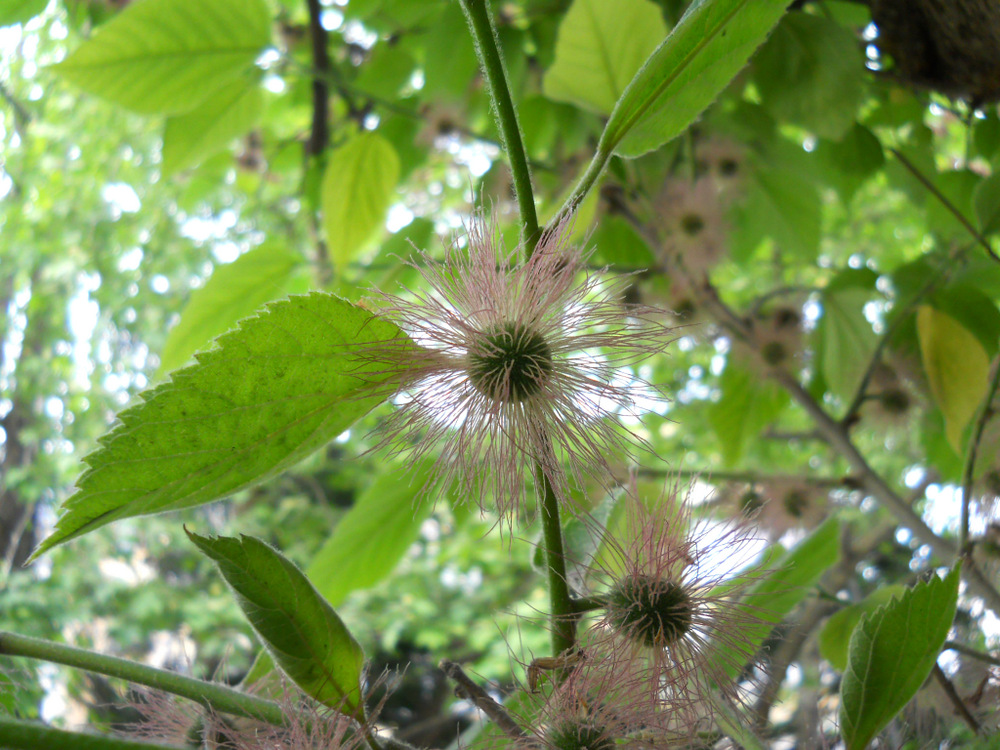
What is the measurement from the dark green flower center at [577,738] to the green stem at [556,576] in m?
0.06

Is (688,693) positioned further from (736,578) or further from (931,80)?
(931,80)

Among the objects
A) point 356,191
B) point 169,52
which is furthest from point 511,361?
point 169,52

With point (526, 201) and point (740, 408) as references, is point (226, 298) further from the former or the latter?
point (740, 408)

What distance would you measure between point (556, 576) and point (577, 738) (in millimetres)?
123

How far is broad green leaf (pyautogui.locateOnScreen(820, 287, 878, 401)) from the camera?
128 centimetres

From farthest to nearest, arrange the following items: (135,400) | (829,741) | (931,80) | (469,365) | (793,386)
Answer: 1. (793,386)
2. (931,80)
3. (829,741)
4. (469,365)
5. (135,400)

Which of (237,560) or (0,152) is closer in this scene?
(237,560)

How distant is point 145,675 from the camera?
46 cm

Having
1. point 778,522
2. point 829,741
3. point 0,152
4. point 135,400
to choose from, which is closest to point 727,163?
point 778,522

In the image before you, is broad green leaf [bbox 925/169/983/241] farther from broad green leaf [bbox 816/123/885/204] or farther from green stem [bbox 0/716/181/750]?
green stem [bbox 0/716/181/750]

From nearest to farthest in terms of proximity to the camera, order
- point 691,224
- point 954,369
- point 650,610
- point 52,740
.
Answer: point 52,740 → point 650,610 → point 954,369 → point 691,224

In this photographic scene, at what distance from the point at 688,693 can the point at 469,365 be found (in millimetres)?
281

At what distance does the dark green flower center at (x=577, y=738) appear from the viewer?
0.50m

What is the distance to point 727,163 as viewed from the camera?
1.68 metres
